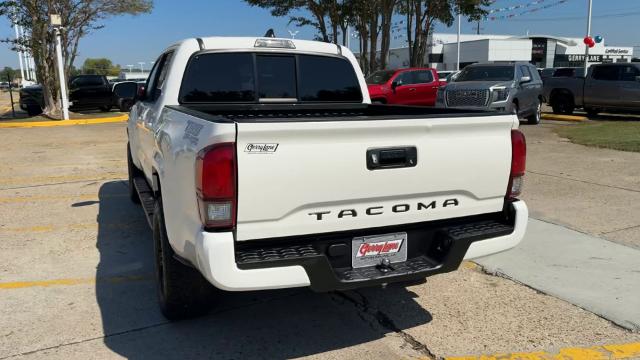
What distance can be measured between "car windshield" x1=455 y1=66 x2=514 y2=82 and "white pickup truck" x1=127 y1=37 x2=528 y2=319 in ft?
40.3

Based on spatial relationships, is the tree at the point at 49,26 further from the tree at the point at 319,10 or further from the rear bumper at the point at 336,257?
the rear bumper at the point at 336,257

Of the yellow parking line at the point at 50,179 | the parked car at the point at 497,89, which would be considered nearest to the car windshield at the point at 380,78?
the parked car at the point at 497,89

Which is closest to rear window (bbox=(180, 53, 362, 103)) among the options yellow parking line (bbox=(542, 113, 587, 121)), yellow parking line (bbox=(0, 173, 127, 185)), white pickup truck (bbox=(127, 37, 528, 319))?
white pickup truck (bbox=(127, 37, 528, 319))

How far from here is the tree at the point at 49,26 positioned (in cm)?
1952

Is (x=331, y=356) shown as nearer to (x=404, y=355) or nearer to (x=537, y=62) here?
(x=404, y=355)

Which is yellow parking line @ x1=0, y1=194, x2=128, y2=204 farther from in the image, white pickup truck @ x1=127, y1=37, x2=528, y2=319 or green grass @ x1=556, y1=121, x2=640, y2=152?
green grass @ x1=556, y1=121, x2=640, y2=152

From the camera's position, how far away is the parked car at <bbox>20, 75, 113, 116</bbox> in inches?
882

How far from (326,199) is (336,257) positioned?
0.36 m

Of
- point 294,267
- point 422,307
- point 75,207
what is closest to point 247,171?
point 294,267

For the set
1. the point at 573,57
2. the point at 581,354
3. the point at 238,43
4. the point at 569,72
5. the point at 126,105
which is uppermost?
→ the point at 573,57

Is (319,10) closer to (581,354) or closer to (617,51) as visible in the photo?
(581,354)

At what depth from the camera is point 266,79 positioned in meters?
4.71

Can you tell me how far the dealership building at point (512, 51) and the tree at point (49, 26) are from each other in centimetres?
4351

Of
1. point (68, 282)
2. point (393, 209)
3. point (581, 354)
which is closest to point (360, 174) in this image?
point (393, 209)
